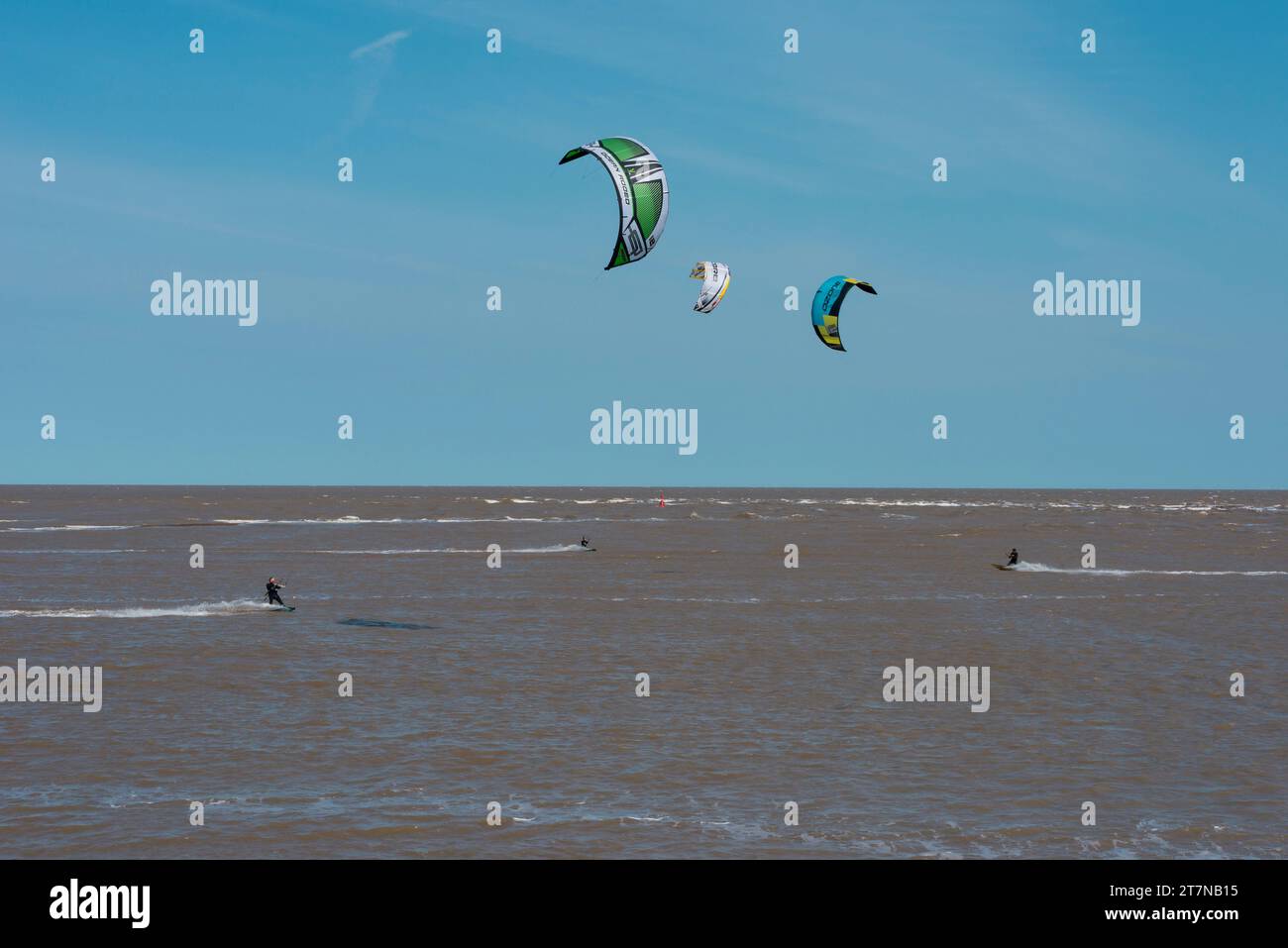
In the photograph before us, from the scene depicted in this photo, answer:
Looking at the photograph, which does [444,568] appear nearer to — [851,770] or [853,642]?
[853,642]

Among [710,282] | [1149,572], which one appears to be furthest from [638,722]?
[1149,572]

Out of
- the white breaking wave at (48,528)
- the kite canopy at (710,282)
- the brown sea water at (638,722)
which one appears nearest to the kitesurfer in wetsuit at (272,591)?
the brown sea water at (638,722)

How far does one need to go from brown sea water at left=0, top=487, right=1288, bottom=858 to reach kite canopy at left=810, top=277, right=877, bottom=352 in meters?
8.38

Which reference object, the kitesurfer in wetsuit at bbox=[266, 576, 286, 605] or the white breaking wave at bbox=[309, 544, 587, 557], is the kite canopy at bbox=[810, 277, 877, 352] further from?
the white breaking wave at bbox=[309, 544, 587, 557]

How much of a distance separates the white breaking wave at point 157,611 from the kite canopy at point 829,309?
61.1 ft

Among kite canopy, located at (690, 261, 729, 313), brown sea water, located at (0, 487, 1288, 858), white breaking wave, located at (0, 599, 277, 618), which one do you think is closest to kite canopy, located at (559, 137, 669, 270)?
kite canopy, located at (690, 261, 729, 313)

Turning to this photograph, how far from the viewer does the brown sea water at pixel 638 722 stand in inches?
551

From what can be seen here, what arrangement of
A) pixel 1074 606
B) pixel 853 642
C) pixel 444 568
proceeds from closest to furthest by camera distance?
1. pixel 853 642
2. pixel 1074 606
3. pixel 444 568

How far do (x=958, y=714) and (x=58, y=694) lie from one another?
650 inches

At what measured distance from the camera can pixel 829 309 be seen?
34938 mm

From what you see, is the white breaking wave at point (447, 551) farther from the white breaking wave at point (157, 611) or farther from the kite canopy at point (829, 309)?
the kite canopy at point (829, 309)

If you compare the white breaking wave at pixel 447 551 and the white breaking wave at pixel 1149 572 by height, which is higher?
the white breaking wave at pixel 447 551
